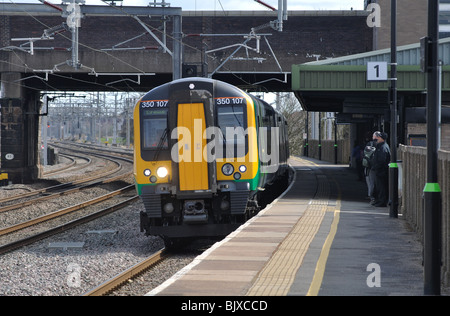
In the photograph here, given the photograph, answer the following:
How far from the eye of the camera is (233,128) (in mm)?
14734

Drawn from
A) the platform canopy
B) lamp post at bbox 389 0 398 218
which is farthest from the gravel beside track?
the platform canopy

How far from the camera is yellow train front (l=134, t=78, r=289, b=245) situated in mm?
14234

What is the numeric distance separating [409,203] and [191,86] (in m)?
5.08

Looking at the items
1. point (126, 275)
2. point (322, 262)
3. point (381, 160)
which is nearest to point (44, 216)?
point (381, 160)

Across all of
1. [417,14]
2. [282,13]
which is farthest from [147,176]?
[417,14]

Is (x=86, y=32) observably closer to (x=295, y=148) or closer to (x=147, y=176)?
(x=147, y=176)

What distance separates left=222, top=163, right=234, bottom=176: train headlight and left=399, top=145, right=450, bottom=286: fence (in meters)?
3.51

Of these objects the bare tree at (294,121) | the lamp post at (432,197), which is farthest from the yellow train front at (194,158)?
the bare tree at (294,121)

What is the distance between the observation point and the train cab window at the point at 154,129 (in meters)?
14.5

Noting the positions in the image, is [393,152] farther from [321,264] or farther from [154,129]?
[321,264]

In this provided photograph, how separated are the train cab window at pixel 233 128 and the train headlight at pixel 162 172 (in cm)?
121

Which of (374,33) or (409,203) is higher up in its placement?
(374,33)

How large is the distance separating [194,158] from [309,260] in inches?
188

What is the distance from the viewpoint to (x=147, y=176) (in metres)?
14.4
